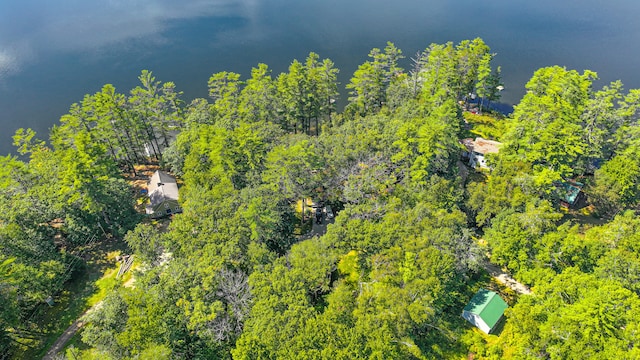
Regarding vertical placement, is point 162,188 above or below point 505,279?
above

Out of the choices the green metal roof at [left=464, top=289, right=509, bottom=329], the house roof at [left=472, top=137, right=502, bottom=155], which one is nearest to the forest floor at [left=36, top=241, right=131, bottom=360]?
the green metal roof at [left=464, top=289, right=509, bottom=329]

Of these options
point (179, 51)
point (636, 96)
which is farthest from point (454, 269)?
point (179, 51)

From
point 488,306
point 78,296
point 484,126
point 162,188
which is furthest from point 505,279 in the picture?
point 78,296

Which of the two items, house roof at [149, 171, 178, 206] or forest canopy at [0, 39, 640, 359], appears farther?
house roof at [149, 171, 178, 206]

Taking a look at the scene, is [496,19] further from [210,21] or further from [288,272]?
[288,272]

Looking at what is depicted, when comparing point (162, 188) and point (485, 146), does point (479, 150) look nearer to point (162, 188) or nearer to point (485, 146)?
point (485, 146)

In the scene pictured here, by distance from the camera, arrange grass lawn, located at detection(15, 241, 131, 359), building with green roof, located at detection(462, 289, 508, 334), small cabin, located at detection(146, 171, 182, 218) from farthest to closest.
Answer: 1. small cabin, located at detection(146, 171, 182, 218)
2. grass lawn, located at detection(15, 241, 131, 359)
3. building with green roof, located at detection(462, 289, 508, 334)

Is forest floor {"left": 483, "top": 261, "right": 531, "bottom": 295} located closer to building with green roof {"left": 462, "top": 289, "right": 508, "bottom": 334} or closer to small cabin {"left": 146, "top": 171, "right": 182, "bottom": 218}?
building with green roof {"left": 462, "top": 289, "right": 508, "bottom": 334}
